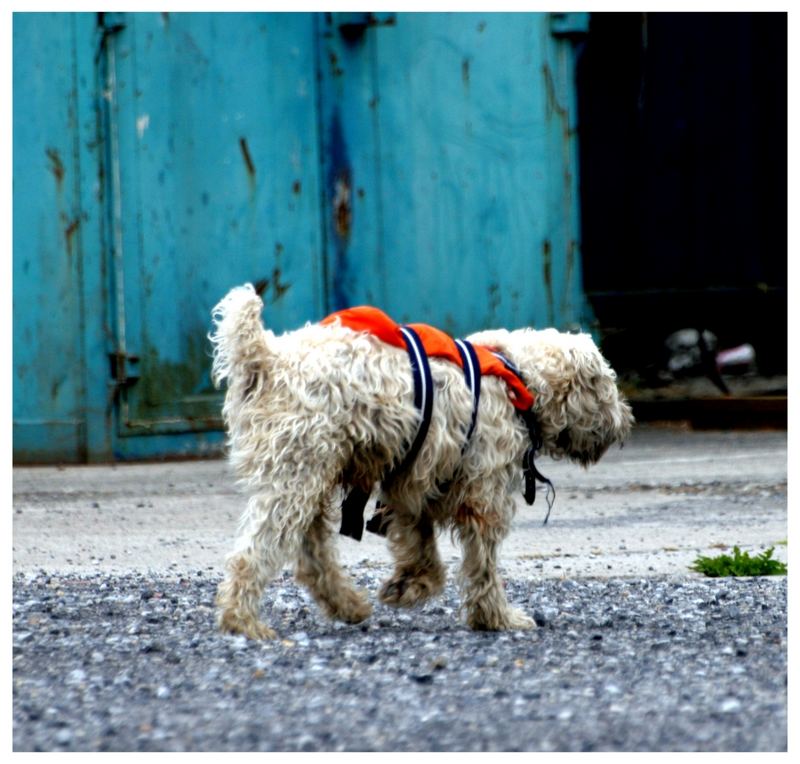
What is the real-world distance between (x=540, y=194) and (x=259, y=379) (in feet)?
23.4

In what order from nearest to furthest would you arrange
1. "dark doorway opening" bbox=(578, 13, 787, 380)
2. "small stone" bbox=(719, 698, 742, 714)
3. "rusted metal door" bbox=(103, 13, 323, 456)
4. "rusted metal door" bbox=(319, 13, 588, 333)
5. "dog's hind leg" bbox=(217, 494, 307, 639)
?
"small stone" bbox=(719, 698, 742, 714) → "dog's hind leg" bbox=(217, 494, 307, 639) → "rusted metal door" bbox=(103, 13, 323, 456) → "rusted metal door" bbox=(319, 13, 588, 333) → "dark doorway opening" bbox=(578, 13, 787, 380)

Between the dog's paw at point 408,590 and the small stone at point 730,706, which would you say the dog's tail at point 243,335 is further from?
the small stone at point 730,706

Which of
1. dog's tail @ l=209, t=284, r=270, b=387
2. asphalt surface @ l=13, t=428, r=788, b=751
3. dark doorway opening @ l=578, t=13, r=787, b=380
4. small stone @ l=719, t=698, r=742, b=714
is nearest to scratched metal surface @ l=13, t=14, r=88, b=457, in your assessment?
asphalt surface @ l=13, t=428, r=788, b=751

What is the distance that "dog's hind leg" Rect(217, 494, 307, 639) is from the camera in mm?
5355

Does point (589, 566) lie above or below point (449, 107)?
below

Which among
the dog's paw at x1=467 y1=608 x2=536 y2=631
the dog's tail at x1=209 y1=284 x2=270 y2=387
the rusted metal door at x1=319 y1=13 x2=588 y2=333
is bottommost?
the dog's paw at x1=467 y1=608 x2=536 y2=631

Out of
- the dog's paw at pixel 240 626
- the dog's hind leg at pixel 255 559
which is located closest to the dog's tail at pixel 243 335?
the dog's hind leg at pixel 255 559

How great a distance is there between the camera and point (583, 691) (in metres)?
4.53

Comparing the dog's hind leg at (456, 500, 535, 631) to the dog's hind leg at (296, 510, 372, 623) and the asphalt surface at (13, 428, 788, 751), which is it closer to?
the asphalt surface at (13, 428, 788, 751)

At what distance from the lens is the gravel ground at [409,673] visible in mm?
4012

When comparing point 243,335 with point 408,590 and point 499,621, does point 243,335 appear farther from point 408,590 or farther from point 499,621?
point 499,621

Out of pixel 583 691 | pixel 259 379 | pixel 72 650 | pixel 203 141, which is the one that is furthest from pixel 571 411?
pixel 203 141

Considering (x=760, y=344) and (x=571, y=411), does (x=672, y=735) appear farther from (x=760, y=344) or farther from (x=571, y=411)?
(x=760, y=344)

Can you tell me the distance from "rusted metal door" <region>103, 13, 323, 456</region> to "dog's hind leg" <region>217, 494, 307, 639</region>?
5.88m
